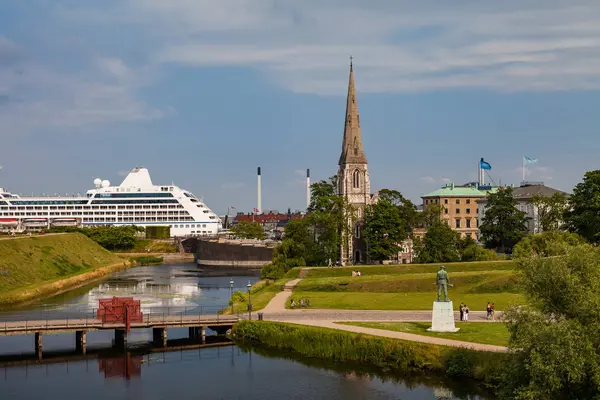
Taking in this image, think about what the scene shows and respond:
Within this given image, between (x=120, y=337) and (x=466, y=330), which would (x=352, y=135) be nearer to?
(x=120, y=337)

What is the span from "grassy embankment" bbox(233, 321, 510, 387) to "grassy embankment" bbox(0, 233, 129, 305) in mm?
40890

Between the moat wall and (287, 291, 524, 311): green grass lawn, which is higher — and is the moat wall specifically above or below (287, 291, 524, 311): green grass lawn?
above

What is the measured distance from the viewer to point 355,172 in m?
121

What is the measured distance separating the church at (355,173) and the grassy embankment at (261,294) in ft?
81.5

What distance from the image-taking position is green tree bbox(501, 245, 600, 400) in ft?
115

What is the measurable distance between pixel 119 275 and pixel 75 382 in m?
84.3

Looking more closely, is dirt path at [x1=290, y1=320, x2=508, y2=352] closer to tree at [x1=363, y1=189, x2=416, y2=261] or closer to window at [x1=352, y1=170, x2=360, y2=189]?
tree at [x1=363, y1=189, x2=416, y2=261]

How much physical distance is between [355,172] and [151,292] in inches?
1473

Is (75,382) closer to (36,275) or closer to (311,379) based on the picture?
(311,379)

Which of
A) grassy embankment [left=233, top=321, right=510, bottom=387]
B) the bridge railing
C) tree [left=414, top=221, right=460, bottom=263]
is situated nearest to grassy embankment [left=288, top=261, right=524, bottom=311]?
tree [left=414, top=221, right=460, bottom=263]

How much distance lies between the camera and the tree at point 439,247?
101875 millimetres

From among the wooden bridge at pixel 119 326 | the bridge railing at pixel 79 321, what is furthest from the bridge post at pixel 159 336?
the bridge railing at pixel 79 321

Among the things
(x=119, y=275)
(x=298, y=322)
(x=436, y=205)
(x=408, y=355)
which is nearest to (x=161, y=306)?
(x=298, y=322)

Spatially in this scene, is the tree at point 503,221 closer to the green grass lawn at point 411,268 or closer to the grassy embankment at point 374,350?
the green grass lawn at point 411,268
